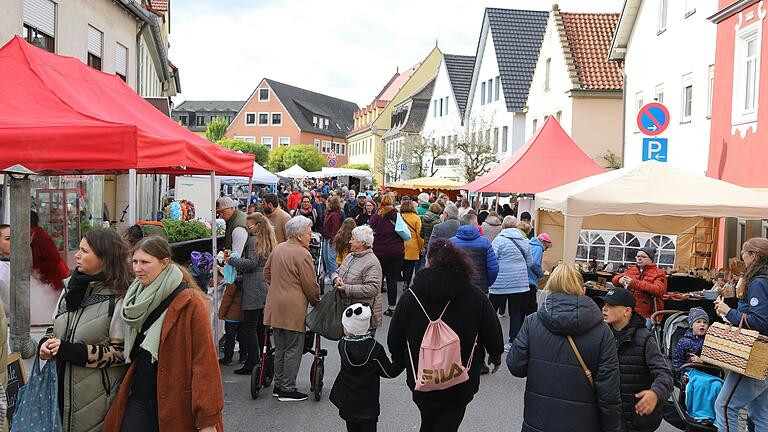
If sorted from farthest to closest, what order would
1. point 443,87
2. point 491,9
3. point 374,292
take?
point 443,87
point 491,9
point 374,292

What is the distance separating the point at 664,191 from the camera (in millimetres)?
9969

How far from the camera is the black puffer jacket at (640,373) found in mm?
4680

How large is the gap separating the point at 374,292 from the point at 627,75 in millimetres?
18049

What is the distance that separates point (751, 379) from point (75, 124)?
5.82m

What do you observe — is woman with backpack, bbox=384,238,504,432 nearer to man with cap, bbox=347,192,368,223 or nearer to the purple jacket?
the purple jacket

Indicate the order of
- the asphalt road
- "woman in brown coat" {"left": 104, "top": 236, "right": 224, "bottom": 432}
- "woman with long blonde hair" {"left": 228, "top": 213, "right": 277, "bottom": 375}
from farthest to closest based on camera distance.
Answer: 1. "woman with long blonde hair" {"left": 228, "top": 213, "right": 277, "bottom": 375}
2. the asphalt road
3. "woman in brown coat" {"left": 104, "top": 236, "right": 224, "bottom": 432}

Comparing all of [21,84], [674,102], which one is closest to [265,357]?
[21,84]

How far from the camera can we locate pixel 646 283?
8.83m

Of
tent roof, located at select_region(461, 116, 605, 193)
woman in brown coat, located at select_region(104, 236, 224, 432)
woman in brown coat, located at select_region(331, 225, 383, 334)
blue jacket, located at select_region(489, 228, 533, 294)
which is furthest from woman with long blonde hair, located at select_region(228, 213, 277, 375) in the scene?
tent roof, located at select_region(461, 116, 605, 193)

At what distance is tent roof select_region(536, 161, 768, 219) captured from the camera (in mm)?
9617

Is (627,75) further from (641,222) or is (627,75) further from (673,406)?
(673,406)

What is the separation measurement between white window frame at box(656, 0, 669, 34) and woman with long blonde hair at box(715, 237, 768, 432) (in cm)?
1474

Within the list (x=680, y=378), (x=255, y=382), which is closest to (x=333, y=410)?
(x=255, y=382)

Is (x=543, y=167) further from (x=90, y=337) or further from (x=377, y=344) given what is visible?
(x=90, y=337)
